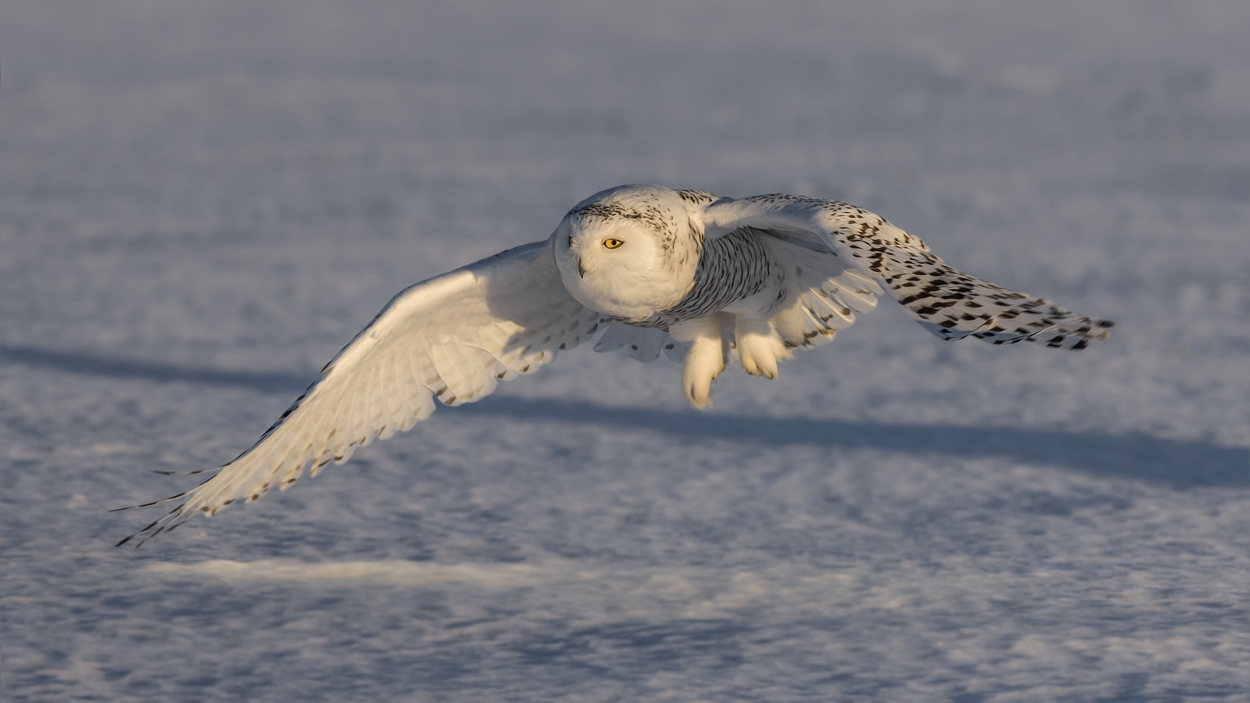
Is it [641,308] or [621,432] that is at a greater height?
[641,308]

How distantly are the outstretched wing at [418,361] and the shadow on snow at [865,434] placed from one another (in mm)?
1691

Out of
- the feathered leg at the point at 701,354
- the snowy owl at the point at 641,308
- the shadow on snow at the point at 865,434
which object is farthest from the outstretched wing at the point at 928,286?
the shadow on snow at the point at 865,434

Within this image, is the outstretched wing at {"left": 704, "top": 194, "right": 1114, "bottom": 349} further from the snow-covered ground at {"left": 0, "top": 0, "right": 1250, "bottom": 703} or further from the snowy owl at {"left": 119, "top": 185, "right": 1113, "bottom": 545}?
the snow-covered ground at {"left": 0, "top": 0, "right": 1250, "bottom": 703}

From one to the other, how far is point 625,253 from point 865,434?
8.77 ft

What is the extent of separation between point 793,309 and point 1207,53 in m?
13.8

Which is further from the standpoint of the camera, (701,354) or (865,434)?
(865,434)

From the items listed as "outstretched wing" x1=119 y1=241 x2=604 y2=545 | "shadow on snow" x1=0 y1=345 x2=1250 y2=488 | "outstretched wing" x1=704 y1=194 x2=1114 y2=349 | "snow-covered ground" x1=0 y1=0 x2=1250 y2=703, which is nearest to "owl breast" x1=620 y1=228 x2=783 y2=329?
"outstretched wing" x1=704 y1=194 x2=1114 y2=349

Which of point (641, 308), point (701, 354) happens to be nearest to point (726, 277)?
point (641, 308)

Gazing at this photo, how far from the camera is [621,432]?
6.61m

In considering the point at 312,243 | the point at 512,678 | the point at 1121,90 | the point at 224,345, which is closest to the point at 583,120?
the point at 312,243

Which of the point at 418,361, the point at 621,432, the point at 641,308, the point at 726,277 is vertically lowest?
the point at 621,432

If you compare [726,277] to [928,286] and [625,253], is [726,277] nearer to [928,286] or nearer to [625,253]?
[625,253]

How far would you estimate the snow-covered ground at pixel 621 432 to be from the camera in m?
4.48

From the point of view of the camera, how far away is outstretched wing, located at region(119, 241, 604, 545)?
4363 millimetres
